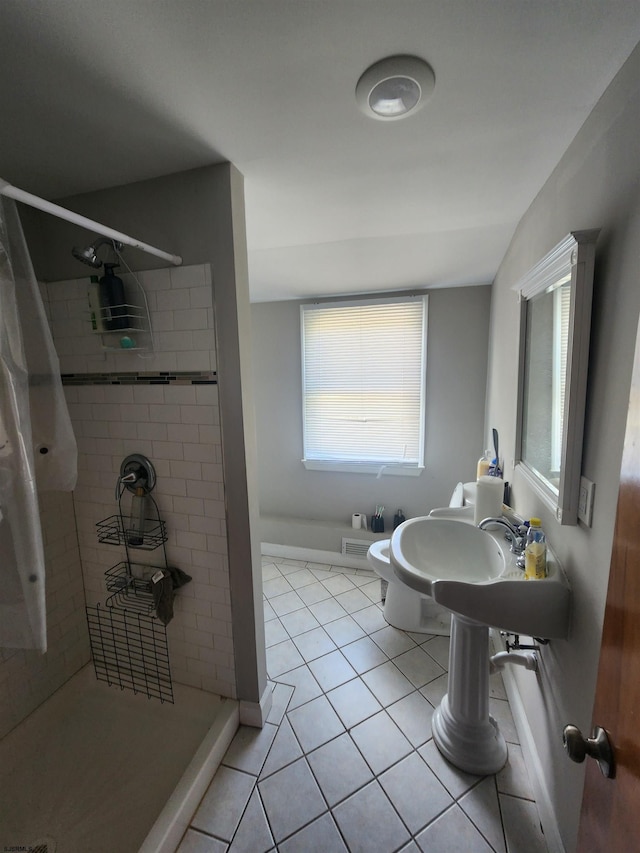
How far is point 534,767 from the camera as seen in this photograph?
4.21 ft

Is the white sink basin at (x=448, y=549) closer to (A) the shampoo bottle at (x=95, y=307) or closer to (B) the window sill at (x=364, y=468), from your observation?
(B) the window sill at (x=364, y=468)

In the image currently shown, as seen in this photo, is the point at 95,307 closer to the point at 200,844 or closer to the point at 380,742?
the point at 200,844

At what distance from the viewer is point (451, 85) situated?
0.90 metres

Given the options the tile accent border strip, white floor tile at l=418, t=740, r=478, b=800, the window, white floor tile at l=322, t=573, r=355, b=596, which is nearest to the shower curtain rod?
the tile accent border strip

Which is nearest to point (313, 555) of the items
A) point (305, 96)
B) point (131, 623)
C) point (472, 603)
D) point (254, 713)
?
point (254, 713)

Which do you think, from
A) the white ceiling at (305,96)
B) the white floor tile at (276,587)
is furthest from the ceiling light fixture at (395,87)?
the white floor tile at (276,587)

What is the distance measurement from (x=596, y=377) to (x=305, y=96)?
1108mm

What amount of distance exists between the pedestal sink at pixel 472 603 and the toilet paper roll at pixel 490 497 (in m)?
0.09

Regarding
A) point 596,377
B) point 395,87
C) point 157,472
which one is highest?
point 395,87

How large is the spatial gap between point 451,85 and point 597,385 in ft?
2.93

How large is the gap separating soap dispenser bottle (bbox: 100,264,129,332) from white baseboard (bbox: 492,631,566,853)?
228 centimetres

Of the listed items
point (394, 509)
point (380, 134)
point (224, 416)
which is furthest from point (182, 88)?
point (394, 509)

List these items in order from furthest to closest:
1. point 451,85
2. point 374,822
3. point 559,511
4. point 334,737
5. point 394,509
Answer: point 394,509
point 334,737
point 374,822
point 559,511
point 451,85

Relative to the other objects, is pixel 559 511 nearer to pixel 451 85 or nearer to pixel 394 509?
pixel 451 85
